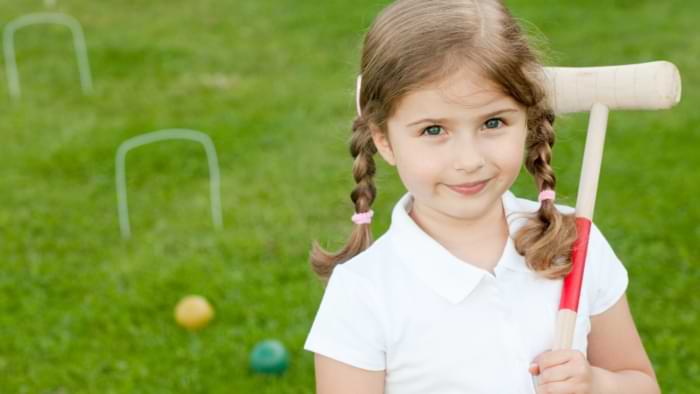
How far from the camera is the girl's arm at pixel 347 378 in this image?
6.03ft

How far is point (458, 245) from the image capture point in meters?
1.90

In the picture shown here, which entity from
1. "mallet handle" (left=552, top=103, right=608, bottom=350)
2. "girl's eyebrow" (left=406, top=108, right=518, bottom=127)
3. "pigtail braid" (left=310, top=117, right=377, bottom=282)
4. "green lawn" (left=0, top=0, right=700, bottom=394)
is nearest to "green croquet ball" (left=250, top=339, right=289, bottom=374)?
"green lawn" (left=0, top=0, right=700, bottom=394)

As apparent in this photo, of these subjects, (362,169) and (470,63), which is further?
(362,169)

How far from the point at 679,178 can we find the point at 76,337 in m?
2.95

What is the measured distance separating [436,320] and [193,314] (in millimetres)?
2185

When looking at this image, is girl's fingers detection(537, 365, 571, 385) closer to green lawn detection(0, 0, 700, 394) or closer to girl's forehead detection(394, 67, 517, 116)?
girl's forehead detection(394, 67, 517, 116)

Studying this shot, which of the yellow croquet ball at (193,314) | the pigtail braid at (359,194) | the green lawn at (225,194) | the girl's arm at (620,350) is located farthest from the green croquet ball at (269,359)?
the girl's arm at (620,350)

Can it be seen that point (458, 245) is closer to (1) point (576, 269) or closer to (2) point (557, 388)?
(1) point (576, 269)

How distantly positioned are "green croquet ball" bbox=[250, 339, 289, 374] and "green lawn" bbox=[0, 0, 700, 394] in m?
0.04

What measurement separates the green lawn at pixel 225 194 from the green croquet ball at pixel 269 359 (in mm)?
37

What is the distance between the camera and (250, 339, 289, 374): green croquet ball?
348cm

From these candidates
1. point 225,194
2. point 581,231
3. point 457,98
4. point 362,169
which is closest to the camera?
point 457,98

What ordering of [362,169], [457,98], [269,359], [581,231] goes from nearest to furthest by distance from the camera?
[457,98] < [581,231] < [362,169] < [269,359]

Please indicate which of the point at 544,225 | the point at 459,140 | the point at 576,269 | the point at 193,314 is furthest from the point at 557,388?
the point at 193,314
